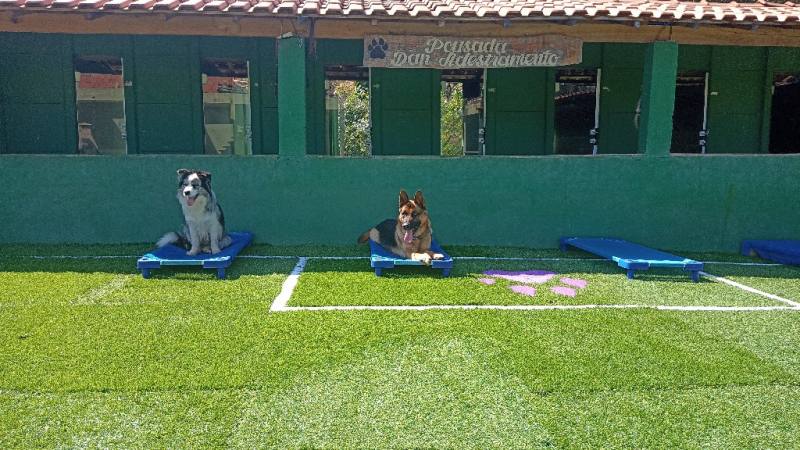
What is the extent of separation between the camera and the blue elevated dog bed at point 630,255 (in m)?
6.17

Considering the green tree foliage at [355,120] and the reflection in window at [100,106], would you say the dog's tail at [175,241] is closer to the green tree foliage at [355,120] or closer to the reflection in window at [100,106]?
the reflection in window at [100,106]

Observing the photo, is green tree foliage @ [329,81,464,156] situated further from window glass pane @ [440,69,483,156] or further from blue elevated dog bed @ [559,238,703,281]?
blue elevated dog bed @ [559,238,703,281]

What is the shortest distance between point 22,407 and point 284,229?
503cm

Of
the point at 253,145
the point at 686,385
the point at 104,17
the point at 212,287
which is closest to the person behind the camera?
the point at 686,385

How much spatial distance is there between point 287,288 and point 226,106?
6301 millimetres

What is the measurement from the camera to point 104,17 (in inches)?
282

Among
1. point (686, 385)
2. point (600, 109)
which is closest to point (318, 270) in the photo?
point (686, 385)

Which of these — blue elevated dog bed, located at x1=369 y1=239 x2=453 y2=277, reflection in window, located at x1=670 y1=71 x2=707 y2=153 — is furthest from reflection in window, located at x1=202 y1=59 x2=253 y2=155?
reflection in window, located at x1=670 y1=71 x2=707 y2=153

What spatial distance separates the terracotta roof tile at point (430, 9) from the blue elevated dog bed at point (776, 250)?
9.66 feet

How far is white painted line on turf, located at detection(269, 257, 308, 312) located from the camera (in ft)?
16.1

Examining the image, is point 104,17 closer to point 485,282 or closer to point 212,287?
point 212,287

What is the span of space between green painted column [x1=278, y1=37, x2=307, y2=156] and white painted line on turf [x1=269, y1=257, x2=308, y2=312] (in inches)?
69.7

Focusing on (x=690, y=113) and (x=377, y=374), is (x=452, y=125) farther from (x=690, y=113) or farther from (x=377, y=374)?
(x=377, y=374)

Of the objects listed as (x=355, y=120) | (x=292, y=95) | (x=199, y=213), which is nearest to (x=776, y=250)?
(x=292, y=95)
